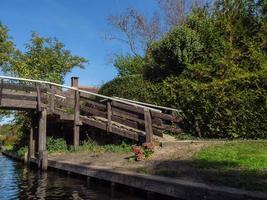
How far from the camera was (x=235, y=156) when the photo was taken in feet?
42.0

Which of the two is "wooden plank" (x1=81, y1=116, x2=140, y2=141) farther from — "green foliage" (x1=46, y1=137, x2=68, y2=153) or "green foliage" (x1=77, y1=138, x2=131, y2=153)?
"green foliage" (x1=46, y1=137, x2=68, y2=153)

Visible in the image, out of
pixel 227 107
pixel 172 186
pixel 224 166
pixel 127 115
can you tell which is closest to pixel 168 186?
pixel 172 186

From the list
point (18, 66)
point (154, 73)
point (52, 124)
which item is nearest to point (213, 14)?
point (154, 73)

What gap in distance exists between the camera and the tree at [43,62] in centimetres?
3350

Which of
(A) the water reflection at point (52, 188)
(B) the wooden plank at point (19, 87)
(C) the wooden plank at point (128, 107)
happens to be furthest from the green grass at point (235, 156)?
(B) the wooden plank at point (19, 87)

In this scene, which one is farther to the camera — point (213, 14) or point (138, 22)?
point (138, 22)

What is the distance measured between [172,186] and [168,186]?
16 centimetres

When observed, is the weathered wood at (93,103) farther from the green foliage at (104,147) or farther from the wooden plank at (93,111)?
the green foliage at (104,147)

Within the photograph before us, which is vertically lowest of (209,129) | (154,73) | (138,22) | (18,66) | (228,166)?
(228,166)

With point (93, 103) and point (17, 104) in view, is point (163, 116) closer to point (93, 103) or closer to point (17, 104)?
point (93, 103)

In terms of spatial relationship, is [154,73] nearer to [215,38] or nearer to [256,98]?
[215,38]

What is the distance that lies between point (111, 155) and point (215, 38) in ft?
26.1

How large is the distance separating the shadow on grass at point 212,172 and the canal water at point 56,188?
103 centimetres

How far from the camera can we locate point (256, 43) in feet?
65.5
